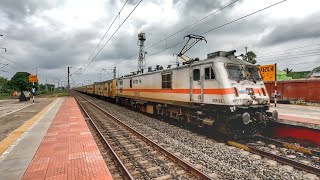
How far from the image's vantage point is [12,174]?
6.54m

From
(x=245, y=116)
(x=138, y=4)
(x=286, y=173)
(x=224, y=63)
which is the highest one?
(x=138, y=4)

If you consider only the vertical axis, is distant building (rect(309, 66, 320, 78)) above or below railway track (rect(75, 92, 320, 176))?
above

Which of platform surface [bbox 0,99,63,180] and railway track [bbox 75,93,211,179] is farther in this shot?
railway track [bbox 75,93,211,179]

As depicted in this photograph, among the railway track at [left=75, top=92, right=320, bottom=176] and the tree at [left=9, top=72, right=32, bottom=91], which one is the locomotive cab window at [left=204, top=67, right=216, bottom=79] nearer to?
the railway track at [left=75, top=92, right=320, bottom=176]

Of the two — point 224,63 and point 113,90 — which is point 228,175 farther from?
point 113,90

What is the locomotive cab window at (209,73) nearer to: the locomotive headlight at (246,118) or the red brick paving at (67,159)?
the locomotive headlight at (246,118)

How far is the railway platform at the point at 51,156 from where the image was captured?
21.7ft

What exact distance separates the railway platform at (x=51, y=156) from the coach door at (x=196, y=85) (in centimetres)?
567

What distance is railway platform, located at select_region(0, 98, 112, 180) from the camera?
260 inches

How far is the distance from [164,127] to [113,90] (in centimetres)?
2009

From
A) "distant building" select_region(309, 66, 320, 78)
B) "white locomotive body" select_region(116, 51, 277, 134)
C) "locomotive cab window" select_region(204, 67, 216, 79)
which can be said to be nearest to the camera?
"white locomotive body" select_region(116, 51, 277, 134)

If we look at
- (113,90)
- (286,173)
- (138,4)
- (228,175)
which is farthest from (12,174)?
(113,90)

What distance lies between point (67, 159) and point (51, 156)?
0.75m

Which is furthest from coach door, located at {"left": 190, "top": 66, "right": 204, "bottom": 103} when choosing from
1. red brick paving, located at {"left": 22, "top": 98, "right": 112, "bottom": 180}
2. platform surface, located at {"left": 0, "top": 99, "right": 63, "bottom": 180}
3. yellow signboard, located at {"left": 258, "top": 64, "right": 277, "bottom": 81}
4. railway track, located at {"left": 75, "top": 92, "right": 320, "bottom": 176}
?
yellow signboard, located at {"left": 258, "top": 64, "right": 277, "bottom": 81}
